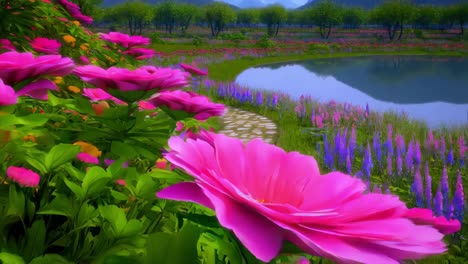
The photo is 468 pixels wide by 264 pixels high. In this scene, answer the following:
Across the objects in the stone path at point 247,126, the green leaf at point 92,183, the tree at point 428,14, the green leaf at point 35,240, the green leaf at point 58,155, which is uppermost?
the tree at point 428,14

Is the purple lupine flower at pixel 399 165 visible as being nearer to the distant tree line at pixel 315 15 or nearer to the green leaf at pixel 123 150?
the green leaf at pixel 123 150

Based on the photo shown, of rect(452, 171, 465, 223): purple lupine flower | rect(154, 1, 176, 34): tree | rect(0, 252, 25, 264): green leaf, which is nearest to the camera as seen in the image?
rect(0, 252, 25, 264): green leaf

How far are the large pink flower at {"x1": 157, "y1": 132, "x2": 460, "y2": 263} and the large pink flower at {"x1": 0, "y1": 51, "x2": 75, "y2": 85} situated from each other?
436 mm

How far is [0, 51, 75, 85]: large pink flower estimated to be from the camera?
0.86 m

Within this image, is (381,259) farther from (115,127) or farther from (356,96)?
(356,96)

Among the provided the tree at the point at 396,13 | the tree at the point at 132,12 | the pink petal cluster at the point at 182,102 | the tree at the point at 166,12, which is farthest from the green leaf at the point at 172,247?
the tree at the point at 166,12

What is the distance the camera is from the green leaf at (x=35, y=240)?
2.48ft

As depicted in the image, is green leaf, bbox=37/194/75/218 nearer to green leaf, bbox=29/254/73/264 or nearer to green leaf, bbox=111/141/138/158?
green leaf, bbox=29/254/73/264

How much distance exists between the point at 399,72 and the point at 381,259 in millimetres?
26136

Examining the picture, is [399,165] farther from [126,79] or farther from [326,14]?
[326,14]

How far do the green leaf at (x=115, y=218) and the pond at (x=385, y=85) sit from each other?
10.9 m

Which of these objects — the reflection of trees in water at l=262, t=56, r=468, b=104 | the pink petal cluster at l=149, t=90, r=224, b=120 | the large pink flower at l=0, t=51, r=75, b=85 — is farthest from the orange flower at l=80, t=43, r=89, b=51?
the reflection of trees in water at l=262, t=56, r=468, b=104

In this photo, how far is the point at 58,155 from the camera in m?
0.80

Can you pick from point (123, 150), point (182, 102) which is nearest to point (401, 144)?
point (182, 102)
